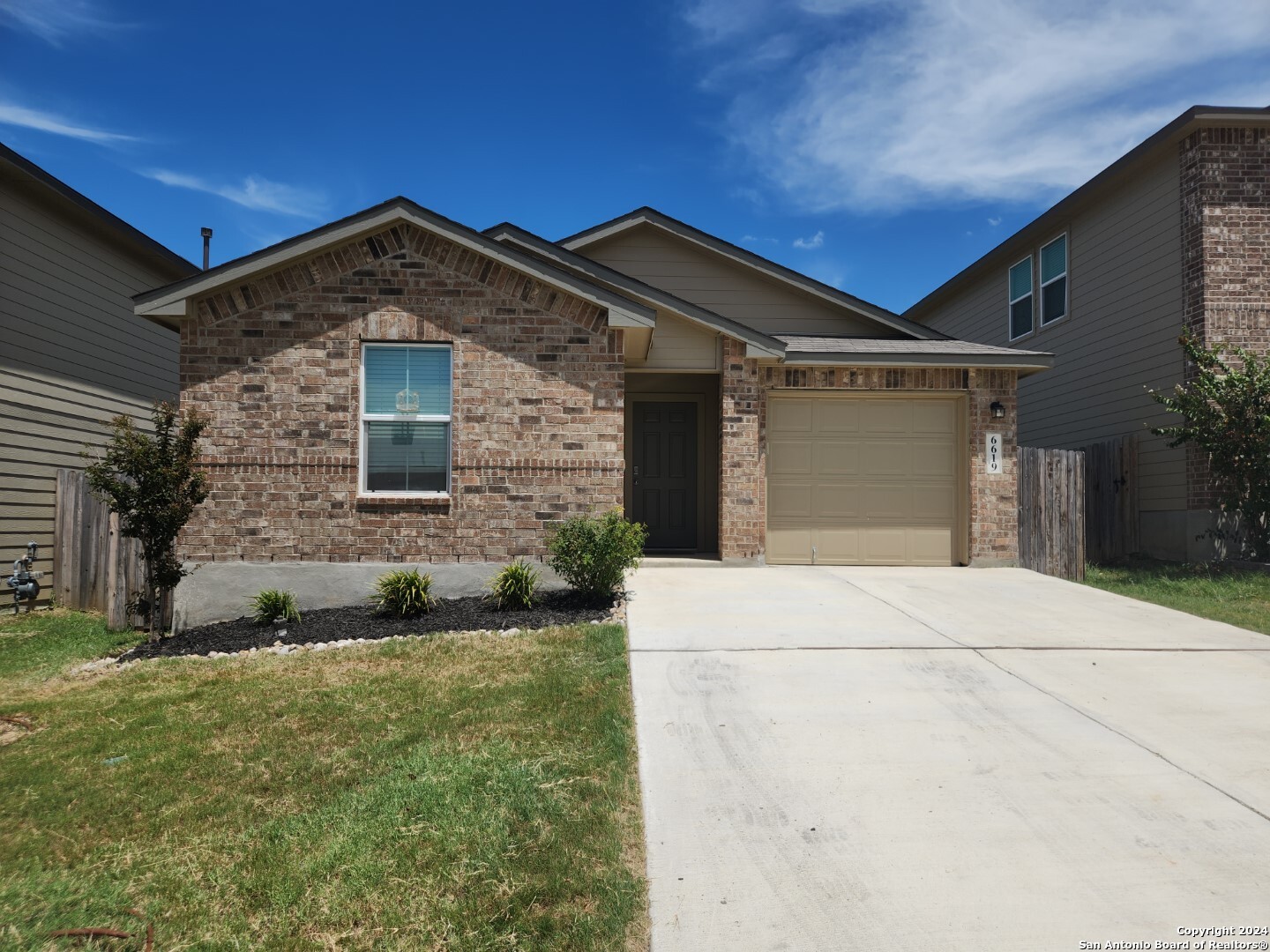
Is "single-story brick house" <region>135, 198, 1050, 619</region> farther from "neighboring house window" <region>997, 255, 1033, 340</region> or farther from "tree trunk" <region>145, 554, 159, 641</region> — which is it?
"neighboring house window" <region>997, 255, 1033, 340</region>

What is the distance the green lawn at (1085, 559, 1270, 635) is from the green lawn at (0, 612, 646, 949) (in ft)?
22.5

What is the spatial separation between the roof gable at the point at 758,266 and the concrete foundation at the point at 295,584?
6.17m

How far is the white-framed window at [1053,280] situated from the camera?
15.4 metres

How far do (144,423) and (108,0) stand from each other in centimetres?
646

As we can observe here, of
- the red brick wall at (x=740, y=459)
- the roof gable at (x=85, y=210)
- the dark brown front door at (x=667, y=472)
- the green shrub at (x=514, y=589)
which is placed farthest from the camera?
the dark brown front door at (x=667, y=472)

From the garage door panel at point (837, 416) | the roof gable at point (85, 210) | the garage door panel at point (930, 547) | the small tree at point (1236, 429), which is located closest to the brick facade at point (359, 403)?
the garage door panel at point (837, 416)

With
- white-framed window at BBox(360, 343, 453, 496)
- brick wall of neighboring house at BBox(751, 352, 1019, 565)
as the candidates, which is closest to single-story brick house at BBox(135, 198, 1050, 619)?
white-framed window at BBox(360, 343, 453, 496)

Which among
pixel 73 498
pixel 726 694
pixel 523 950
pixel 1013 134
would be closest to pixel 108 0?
pixel 73 498

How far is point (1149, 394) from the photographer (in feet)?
42.7

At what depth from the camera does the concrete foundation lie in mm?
8820

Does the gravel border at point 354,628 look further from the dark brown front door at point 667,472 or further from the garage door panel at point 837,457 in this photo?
the dark brown front door at point 667,472

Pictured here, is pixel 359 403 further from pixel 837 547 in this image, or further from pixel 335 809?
pixel 837 547

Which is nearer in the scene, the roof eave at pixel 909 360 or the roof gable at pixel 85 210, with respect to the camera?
the roof gable at pixel 85 210

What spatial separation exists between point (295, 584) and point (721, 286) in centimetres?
791
